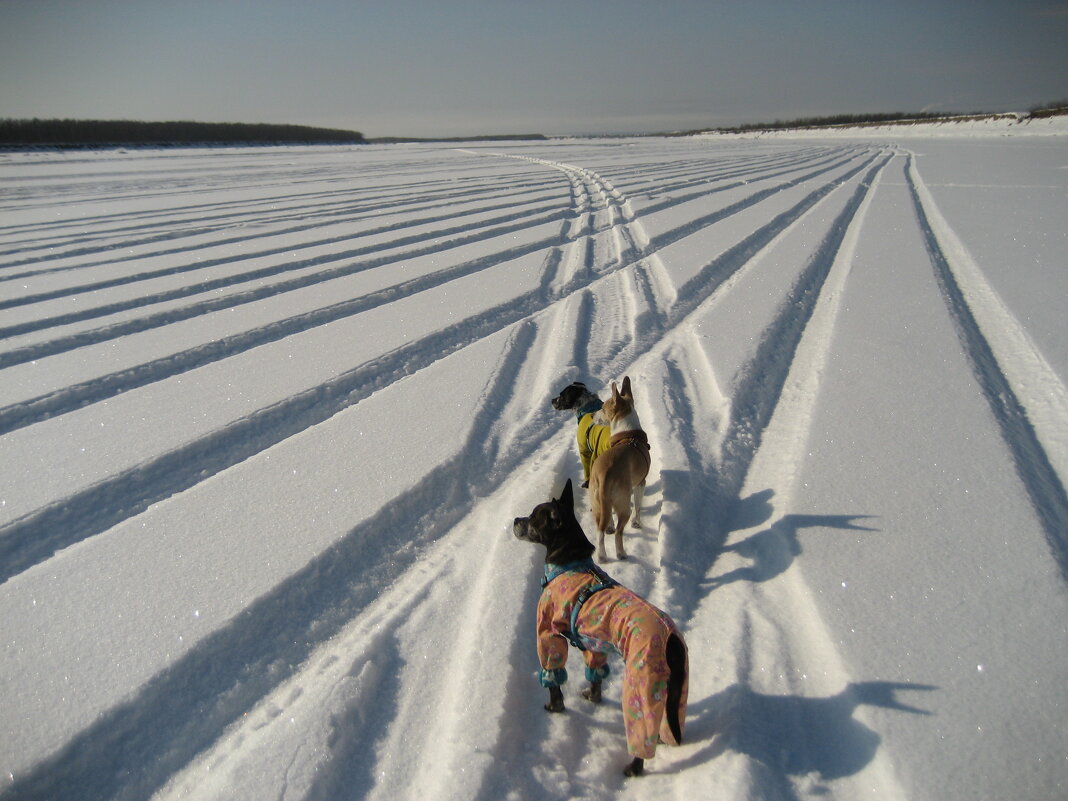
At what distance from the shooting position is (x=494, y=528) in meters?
3.17

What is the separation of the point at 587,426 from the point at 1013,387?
3.35 metres

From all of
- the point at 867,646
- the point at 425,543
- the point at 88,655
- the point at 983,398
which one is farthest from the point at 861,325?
the point at 88,655

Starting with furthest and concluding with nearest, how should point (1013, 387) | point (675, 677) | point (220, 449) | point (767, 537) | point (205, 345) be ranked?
1. point (205, 345)
2. point (1013, 387)
3. point (220, 449)
4. point (767, 537)
5. point (675, 677)

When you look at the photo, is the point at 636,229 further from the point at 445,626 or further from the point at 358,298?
the point at 445,626

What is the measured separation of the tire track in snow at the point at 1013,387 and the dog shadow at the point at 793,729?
124 cm

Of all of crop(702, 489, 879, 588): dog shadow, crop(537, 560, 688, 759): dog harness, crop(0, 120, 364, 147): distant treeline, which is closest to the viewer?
crop(537, 560, 688, 759): dog harness

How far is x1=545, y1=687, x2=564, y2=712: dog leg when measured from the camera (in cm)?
221

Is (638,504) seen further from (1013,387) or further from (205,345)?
(205,345)

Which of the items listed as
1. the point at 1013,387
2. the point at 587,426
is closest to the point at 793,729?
the point at 587,426

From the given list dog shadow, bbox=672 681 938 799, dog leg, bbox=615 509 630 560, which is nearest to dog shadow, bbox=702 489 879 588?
dog leg, bbox=615 509 630 560

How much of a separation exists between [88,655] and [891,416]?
14.7 feet

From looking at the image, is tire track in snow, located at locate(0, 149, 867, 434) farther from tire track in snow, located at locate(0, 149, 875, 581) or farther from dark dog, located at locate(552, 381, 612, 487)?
dark dog, located at locate(552, 381, 612, 487)

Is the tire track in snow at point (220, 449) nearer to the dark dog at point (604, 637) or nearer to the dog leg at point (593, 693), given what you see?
the dark dog at point (604, 637)

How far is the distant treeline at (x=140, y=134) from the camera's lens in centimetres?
3167
